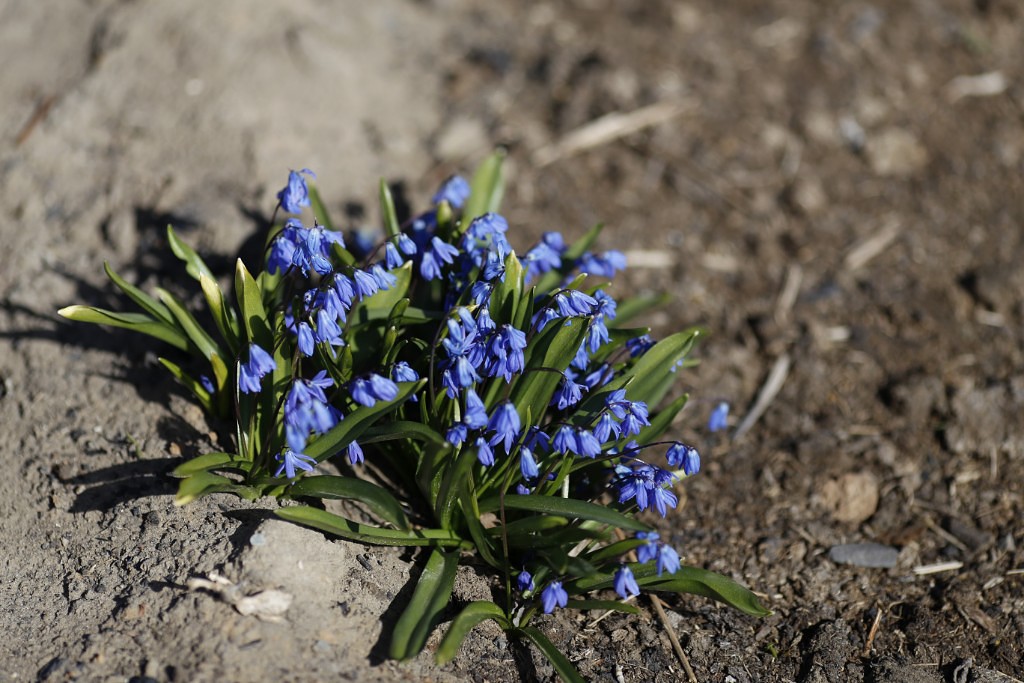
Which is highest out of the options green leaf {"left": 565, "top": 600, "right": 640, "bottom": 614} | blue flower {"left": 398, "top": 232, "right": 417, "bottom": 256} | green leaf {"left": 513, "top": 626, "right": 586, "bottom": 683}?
blue flower {"left": 398, "top": 232, "right": 417, "bottom": 256}

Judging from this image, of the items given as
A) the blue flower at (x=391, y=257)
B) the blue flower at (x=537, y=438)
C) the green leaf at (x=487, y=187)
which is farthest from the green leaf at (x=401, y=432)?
the green leaf at (x=487, y=187)

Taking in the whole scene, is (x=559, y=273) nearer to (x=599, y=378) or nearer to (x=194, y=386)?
(x=599, y=378)

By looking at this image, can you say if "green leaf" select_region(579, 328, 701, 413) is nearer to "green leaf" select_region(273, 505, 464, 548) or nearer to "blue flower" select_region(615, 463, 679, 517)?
"blue flower" select_region(615, 463, 679, 517)

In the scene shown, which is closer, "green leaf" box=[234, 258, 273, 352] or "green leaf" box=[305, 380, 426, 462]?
"green leaf" box=[305, 380, 426, 462]

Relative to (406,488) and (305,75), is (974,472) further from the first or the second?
(305,75)

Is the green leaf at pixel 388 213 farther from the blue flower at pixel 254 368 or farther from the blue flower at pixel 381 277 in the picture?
the blue flower at pixel 254 368

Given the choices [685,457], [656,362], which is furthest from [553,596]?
[656,362]

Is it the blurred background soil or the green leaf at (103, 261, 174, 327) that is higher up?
the green leaf at (103, 261, 174, 327)

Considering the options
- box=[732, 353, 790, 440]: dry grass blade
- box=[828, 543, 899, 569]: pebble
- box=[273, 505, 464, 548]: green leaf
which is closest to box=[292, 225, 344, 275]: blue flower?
box=[273, 505, 464, 548]: green leaf
